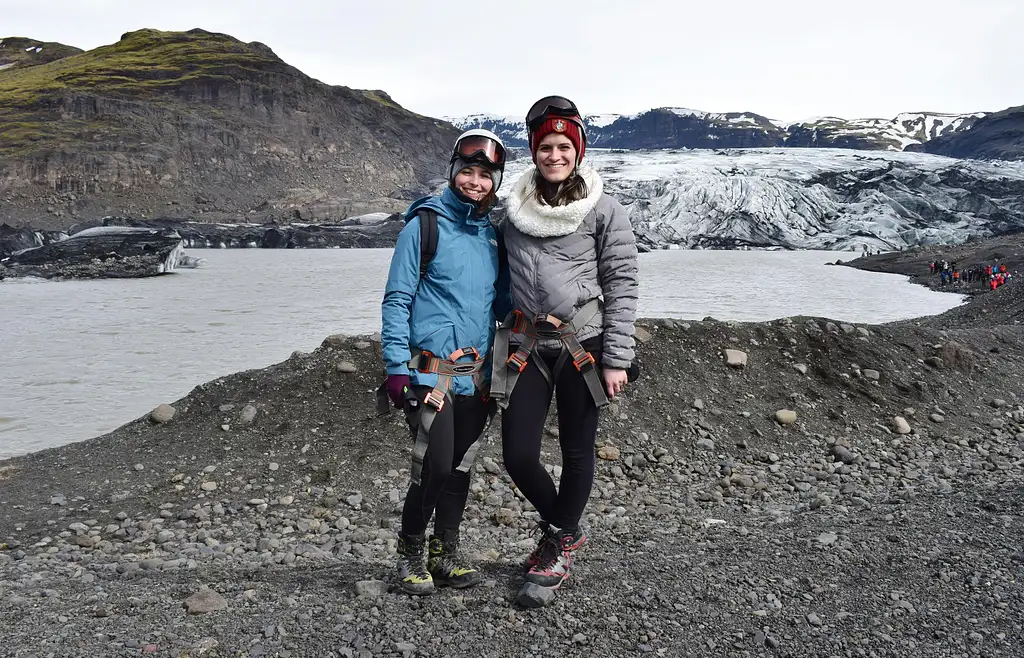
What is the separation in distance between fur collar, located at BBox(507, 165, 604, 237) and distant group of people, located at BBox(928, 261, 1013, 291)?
98.1 feet

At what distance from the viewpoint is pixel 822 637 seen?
123 inches

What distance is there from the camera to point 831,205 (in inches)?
3204

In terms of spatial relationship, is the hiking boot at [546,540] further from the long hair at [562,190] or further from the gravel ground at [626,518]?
the long hair at [562,190]

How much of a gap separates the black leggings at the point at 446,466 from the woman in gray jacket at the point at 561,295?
146 mm

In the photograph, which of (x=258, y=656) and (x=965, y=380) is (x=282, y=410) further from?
(x=965, y=380)

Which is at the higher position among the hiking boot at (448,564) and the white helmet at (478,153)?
the white helmet at (478,153)

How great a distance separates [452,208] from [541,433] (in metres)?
1.05

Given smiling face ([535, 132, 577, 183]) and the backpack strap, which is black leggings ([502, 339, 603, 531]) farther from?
smiling face ([535, 132, 577, 183])

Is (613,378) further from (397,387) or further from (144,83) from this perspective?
(144,83)

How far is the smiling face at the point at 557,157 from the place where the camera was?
3.17 meters

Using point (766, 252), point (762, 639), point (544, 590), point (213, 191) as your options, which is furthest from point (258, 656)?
point (213, 191)

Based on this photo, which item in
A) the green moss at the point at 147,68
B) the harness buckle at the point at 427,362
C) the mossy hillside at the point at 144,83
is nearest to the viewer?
the harness buckle at the point at 427,362

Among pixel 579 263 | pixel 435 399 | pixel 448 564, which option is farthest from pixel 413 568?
pixel 579 263

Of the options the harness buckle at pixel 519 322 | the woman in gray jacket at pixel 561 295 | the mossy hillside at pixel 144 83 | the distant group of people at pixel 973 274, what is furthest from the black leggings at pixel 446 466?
the mossy hillside at pixel 144 83
